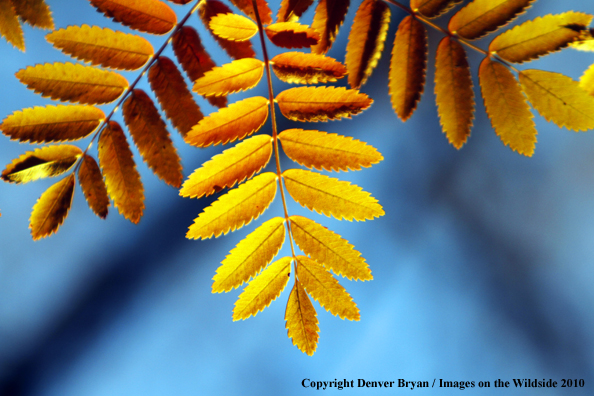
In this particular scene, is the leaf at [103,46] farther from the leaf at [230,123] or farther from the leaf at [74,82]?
the leaf at [230,123]

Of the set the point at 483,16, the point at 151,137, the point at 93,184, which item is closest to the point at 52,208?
the point at 93,184

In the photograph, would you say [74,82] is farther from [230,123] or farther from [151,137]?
[230,123]

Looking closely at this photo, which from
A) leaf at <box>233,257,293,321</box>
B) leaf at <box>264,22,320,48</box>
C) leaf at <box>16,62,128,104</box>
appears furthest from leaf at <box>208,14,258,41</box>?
leaf at <box>233,257,293,321</box>

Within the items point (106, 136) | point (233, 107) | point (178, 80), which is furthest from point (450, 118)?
point (106, 136)

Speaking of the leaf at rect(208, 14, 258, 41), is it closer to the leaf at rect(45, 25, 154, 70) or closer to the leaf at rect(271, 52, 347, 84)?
the leaf at rect(271, 52, 347, 84)

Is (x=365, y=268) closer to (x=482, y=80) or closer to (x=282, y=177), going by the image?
(x=282, y=177)

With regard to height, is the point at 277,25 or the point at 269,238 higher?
the point at 277,25

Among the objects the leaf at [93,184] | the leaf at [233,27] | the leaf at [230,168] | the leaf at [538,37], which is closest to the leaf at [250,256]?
the leaf at [230,168]
